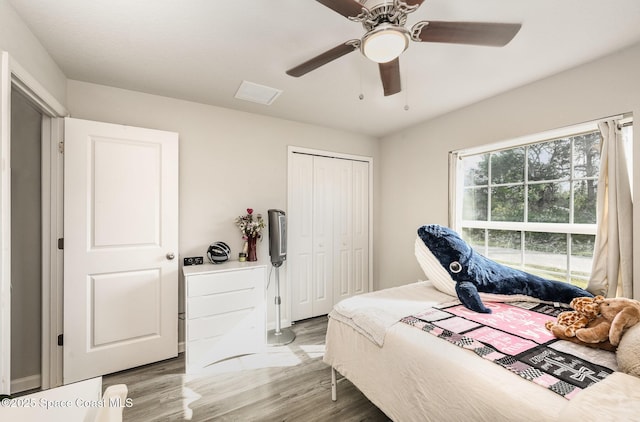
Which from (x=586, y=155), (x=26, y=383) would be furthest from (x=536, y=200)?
(x=26, y=383)

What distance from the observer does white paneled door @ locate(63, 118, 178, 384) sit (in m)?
2.10

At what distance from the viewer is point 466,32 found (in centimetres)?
128

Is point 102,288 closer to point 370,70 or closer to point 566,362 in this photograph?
point 370,70

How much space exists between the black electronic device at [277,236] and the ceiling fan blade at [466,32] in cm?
198

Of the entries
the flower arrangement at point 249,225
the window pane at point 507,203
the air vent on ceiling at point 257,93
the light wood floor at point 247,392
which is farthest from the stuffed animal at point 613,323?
the air vent on ceiling at point 257,93

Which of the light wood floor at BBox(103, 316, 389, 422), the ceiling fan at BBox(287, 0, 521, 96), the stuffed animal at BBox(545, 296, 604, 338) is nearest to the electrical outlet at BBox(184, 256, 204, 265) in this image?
the light wood floor at BBox(103, 316, 389, 422)

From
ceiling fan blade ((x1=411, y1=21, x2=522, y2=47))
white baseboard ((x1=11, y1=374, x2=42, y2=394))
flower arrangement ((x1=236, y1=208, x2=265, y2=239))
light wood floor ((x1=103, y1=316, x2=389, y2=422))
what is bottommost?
light wood floor ((x1=103, y1=316, x2=389, y2=422))

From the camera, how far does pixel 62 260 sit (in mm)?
2107

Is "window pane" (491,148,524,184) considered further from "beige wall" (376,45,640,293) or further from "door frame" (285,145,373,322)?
"door frame" (285,145,373,322)

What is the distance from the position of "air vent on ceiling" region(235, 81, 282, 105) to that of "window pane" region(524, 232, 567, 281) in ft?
8.96

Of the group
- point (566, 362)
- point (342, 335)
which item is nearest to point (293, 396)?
point (342, 335)

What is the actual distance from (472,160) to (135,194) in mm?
3369

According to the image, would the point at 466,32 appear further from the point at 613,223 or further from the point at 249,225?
the point at 249,225

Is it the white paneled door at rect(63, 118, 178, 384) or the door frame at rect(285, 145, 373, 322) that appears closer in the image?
the white paneled door at rect(63, 118, 178, 384)
